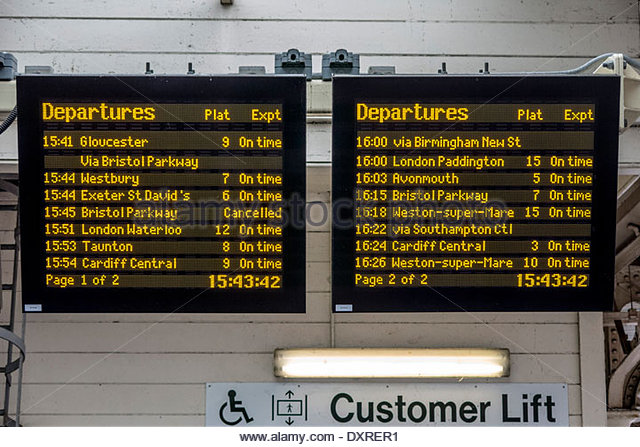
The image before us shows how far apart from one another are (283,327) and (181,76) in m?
1.93

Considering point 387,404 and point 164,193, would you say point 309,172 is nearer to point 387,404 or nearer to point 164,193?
point 164,193

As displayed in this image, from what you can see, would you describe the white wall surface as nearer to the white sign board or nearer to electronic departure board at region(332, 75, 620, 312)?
the white sign board

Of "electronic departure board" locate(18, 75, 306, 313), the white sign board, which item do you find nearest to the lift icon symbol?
the white sign board

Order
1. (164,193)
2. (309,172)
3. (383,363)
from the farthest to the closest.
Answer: (383,363) < (309,172) < (164,193)

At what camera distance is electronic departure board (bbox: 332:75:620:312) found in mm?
3334

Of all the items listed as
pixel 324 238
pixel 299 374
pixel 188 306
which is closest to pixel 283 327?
pixel 299 374

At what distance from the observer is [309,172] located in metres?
4.09

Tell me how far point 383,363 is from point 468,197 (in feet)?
5.20

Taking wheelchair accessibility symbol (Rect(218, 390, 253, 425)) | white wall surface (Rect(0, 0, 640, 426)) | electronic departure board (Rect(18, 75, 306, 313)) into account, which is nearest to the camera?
electronic departure board (Rect(18, 75, 306, 313))

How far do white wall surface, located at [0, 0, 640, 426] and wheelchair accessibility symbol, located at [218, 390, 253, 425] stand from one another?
0.40 feet

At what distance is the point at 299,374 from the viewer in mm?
4520

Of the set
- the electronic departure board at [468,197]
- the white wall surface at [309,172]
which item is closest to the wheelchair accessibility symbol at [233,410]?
the white wall surface at [309,172]

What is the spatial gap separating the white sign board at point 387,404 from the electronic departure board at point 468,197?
1472mm

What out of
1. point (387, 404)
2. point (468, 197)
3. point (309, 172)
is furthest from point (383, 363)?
point (468, 197)
